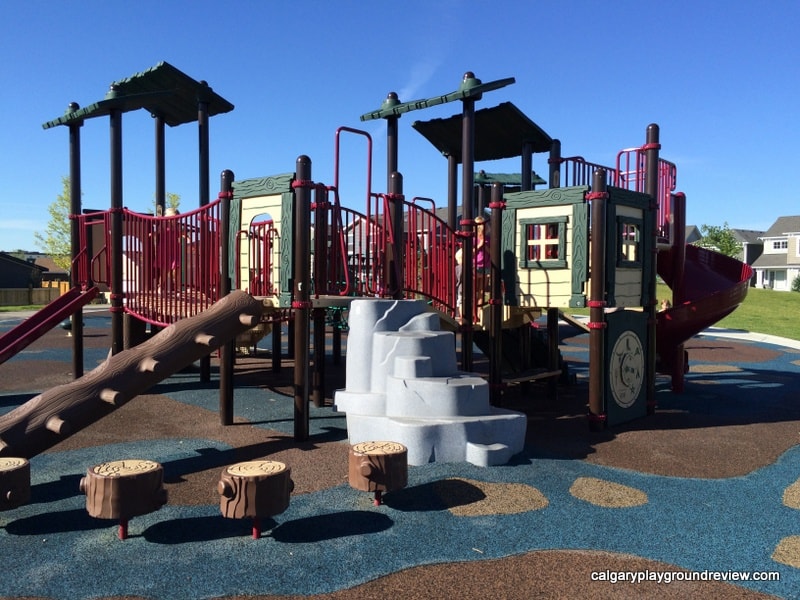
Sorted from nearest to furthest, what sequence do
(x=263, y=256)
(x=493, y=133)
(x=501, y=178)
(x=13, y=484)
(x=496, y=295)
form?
(x=13, y=484)
(x=263, y=256)
(x=496, y=295)
(x=493, y=133)
(x=501, y=178)

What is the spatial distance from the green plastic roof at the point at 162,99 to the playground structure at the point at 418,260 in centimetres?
4

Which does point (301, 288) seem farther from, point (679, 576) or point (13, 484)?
point (679, 576)

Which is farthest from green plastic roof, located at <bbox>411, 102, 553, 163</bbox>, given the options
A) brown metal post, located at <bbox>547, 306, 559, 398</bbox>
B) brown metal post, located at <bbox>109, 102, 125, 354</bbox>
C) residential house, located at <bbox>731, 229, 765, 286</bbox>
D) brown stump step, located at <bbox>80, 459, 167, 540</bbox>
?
residential house, located at <bbox>731, 229, 765, 286</bbox>

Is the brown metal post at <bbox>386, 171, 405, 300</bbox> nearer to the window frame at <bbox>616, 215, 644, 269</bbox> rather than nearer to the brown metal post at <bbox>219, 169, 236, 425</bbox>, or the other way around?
the brown metal post at <bbox>219, 169, 236, 425</bbox>

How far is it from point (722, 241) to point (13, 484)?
6539 cm

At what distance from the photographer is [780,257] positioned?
2298 inches

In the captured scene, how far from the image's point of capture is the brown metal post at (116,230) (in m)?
9.34

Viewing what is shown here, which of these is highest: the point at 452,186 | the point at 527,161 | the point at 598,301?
the point at 527,161

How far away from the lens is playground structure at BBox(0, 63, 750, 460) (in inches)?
292

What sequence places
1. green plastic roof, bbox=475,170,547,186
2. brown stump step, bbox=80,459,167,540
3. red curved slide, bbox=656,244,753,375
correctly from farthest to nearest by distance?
green plastic roof, bbox=475,170,547,186, red curved slide, bbox=656,244,753,375, brown stump step, bbox=80,459,167,540

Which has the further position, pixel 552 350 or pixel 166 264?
pixel 552 350

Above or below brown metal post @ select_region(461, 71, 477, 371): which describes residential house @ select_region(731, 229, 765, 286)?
above

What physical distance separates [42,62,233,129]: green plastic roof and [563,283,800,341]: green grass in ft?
69.3

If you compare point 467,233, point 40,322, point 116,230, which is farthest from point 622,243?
point 40,322
